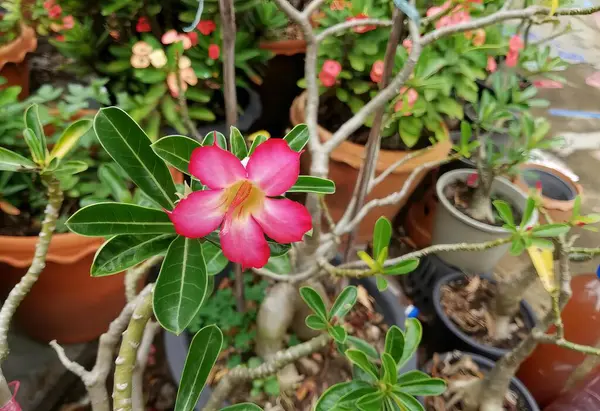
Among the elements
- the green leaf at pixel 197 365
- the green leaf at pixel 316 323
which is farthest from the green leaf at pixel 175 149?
the green leaf at pixel 316 323

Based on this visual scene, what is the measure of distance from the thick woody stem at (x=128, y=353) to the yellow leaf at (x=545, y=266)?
639 millimetres

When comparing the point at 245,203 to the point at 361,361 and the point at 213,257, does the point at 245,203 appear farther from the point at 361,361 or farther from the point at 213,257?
the point at 361,361

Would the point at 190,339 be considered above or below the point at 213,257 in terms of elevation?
below

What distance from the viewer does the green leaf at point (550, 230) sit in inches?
29.1

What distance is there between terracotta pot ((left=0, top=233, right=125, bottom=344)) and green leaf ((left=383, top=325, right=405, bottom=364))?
0.69 metres

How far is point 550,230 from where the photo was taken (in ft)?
2.44

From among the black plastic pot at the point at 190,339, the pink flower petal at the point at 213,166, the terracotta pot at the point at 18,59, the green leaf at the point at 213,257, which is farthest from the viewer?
the terracotta pot at the point at 18,59

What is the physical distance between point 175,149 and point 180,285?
0.48 feet

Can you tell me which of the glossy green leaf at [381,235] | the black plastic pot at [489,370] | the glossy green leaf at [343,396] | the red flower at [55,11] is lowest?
the black plastic pot at [489,370]

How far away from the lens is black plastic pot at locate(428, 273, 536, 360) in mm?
1294

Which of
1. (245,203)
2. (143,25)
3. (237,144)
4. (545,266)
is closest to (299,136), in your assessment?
(237,144)

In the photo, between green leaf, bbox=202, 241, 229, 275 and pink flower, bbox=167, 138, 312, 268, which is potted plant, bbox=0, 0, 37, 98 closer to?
green leaf, bbox=202, 241, 229, 275

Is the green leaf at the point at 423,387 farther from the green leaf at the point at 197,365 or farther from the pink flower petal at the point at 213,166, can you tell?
the pink flower petal at the point at 213,166

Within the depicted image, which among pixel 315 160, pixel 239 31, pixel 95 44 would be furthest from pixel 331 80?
pixel 95 44
